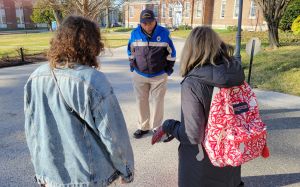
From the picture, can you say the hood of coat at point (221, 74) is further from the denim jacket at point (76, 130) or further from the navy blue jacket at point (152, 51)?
the navy blue jacket at point (152, 51)

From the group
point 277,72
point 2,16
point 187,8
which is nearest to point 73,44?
point 277,72

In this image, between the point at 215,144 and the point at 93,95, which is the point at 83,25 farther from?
the point at 215,144

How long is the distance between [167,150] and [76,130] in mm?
2561

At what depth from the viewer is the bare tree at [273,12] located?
523 inches

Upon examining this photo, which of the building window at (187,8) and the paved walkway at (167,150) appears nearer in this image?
the paved walkway at (167,150)

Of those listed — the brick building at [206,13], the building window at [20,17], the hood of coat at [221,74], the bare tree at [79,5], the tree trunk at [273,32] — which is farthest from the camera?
the building window at [20,17]

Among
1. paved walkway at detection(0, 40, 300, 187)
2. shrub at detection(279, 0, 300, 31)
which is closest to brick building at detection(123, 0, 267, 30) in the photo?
shrub at detection(279, 0, 300, 31)

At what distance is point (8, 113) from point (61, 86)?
15.0 ft

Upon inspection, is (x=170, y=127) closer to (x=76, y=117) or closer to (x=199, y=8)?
(x=76, y=117)

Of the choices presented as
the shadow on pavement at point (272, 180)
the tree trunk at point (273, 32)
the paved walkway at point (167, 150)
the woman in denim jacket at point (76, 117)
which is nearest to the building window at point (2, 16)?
the tree trunk at point (273, 32)

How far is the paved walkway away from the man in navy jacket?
58 cm

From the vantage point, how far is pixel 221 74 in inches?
77.9

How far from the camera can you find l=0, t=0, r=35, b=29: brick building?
192 feet

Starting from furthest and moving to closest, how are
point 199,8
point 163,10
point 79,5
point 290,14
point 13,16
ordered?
1. point 13,16
2. point 163,10
3. point 199,8
4. point 290,14
5. point 79,5
